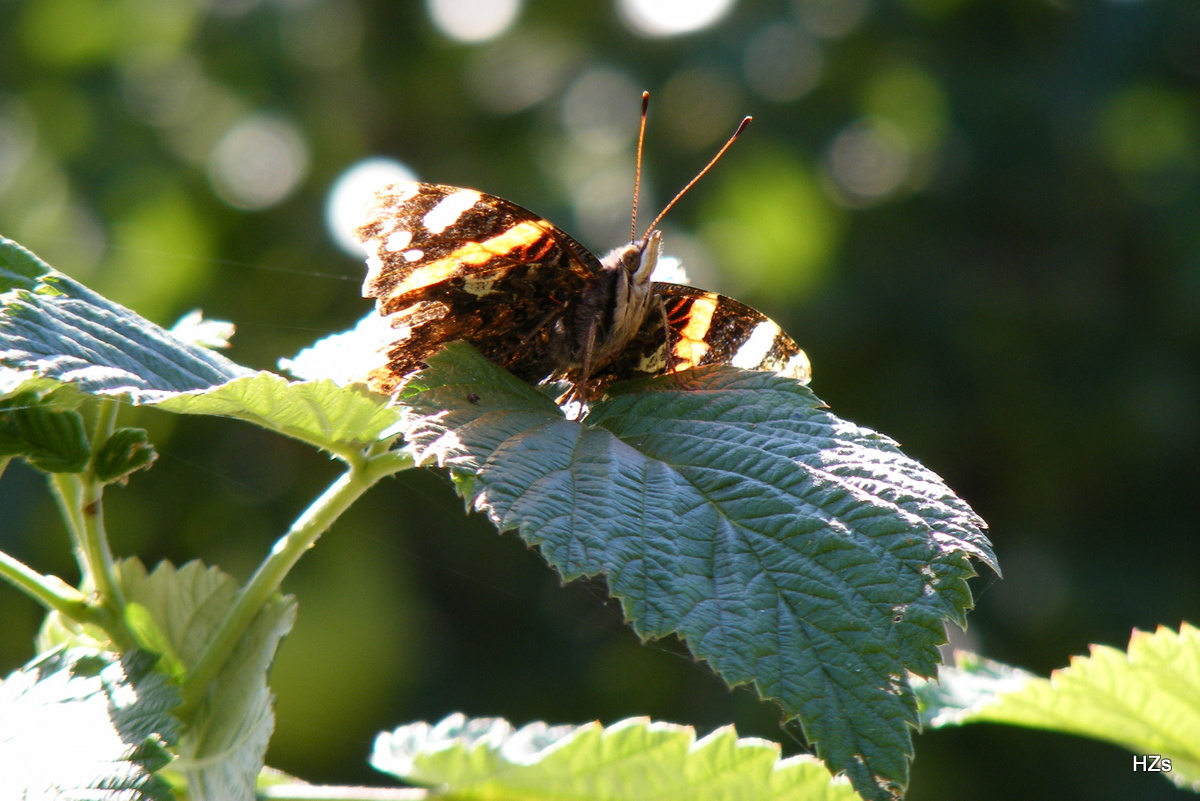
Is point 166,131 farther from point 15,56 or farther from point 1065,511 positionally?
point 1065,511

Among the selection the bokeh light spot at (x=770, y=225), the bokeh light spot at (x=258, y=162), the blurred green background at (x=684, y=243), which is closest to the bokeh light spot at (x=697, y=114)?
the blurred green background at (x=684, y=243)

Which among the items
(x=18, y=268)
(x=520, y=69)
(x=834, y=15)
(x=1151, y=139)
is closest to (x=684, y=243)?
(x=520, y=69)

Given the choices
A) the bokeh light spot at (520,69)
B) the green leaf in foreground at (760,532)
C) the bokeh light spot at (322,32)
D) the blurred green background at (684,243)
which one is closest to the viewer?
the green leaf in foreground at (760,532)

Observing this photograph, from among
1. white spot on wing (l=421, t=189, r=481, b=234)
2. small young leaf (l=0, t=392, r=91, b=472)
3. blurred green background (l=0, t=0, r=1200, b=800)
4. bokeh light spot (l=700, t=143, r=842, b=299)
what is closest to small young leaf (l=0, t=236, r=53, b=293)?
small young leaf (l=0, t=392, r=91, b=472)

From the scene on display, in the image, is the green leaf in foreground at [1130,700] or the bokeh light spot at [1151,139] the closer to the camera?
the green leaf in foreground at [1130,700]

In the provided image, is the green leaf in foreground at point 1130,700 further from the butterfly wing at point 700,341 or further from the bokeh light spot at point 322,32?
the bokeh light spot at point 322,32

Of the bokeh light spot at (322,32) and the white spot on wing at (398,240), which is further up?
the bokeh light spot at (322,32)

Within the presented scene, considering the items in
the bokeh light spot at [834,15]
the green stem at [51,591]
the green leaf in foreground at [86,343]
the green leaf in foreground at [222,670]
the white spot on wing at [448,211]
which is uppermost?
the bokeh light spot at [834,15]

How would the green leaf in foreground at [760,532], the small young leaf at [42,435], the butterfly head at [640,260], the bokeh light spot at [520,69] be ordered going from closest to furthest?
the green leaf in foreground at [760,532], the small young leaf at [42,435], the butterfly head at [640,260], the bokeh light spot at [520,69]
